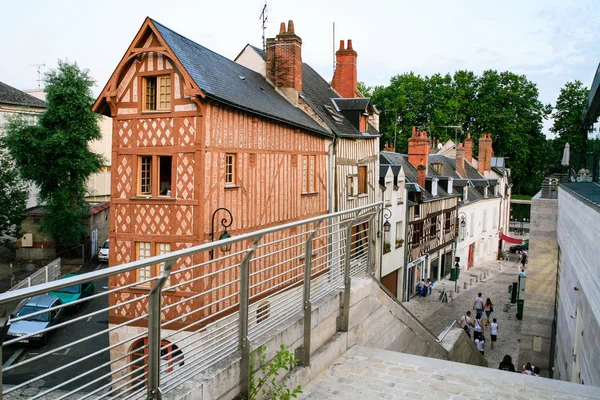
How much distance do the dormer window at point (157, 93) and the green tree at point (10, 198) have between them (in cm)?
1534

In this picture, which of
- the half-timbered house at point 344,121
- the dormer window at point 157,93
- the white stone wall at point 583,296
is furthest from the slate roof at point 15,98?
the white stone wall at point 583,296

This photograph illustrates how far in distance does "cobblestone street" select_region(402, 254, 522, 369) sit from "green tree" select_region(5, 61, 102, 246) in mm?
16859

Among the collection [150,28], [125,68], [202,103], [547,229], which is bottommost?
[547,229]

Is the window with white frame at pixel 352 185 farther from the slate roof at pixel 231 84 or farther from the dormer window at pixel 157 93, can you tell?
the dormer window at pixel 157 93

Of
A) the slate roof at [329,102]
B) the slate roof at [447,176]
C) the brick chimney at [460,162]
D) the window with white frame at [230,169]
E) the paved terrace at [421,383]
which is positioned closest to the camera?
the paved terrace at [421,383]

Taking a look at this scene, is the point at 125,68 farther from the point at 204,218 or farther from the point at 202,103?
the point at 204,218

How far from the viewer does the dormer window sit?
11.9 metres

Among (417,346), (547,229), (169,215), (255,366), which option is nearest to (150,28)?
(169,215)

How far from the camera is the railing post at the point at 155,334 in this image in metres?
2.64

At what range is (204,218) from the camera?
11406 millimetres

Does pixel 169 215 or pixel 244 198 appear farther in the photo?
pixel 244 198

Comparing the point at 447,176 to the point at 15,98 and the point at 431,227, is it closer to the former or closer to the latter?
the point at 431,227

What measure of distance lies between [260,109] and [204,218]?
322 centimetres

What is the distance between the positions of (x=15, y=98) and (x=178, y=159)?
22804 millimetres
